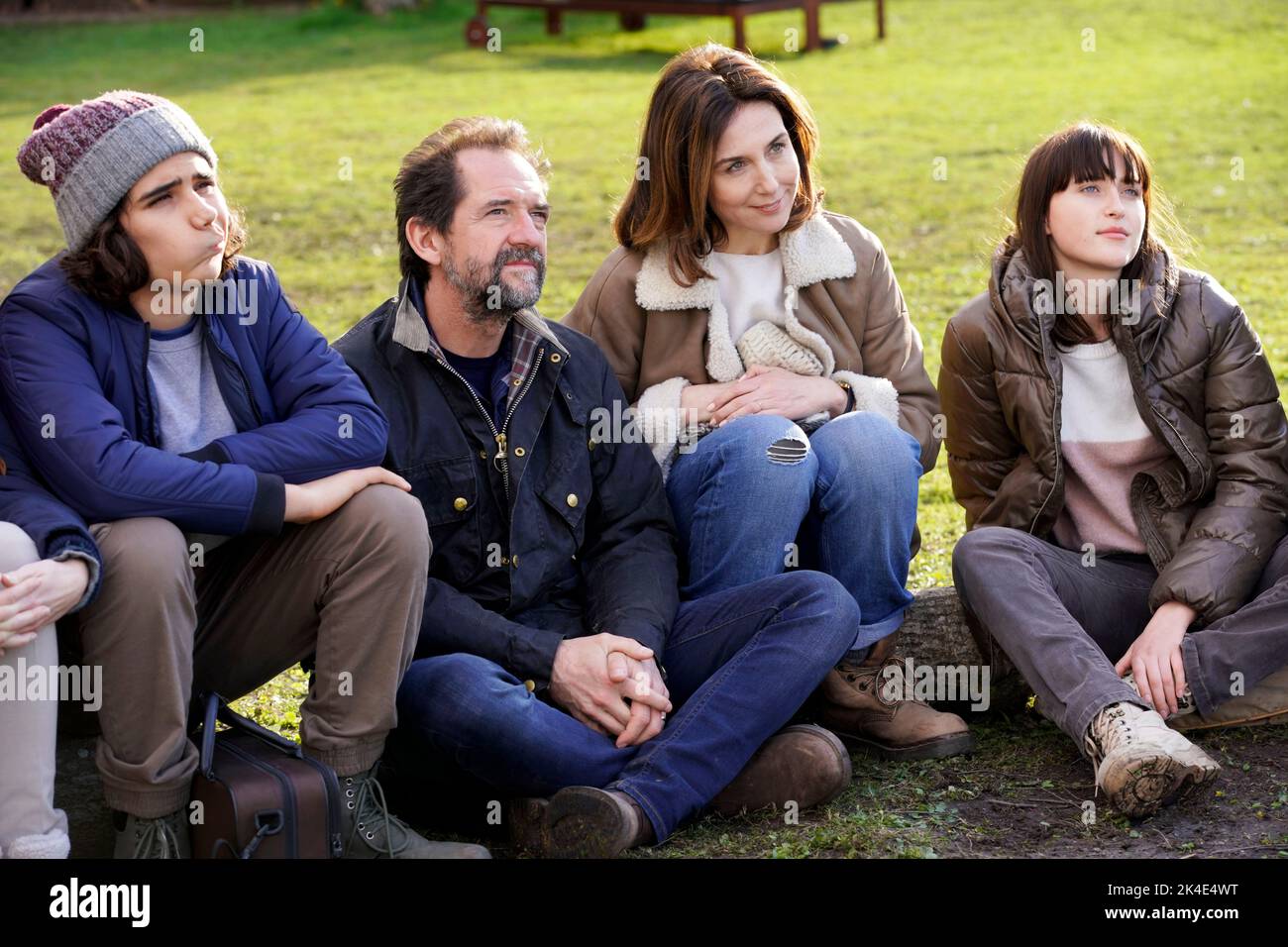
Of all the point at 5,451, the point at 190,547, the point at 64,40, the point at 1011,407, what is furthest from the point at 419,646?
the point at 64,40

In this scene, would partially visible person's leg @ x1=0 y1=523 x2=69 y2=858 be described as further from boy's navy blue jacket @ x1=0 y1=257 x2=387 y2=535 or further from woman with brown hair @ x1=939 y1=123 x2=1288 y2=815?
woman with brown hair @ x1=939 y1=123 x2=1288 y2=815

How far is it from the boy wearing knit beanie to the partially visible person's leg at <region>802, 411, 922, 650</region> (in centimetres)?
101

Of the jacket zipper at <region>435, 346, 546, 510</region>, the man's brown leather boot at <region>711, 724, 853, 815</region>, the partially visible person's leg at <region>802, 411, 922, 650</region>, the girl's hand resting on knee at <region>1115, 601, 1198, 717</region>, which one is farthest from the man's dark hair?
the girl's hand resting on knee at <region>1115, 601, 1198, 717</region>

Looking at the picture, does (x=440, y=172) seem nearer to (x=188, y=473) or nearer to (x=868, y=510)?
(x=188, y=473)

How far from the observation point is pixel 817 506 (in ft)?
12.6

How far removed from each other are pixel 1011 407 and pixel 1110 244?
1.49ft

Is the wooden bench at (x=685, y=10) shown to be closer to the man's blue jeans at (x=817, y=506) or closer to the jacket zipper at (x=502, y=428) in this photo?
the man's blue jeans at (x=817, y=506)

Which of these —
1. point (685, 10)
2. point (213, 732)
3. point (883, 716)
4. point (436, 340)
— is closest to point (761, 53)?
point (685, 10)

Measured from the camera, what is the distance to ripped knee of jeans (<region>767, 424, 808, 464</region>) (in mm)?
3771

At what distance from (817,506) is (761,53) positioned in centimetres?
1436

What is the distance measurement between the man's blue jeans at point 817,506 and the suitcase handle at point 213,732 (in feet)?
3.50

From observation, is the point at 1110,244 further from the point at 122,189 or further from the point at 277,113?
the point at 277,113

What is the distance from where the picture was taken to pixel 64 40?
19.3 m

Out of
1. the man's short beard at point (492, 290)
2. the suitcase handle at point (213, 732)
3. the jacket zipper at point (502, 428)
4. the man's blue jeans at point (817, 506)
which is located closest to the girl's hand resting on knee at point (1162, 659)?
the man's blue jeans at point (817, 506)
